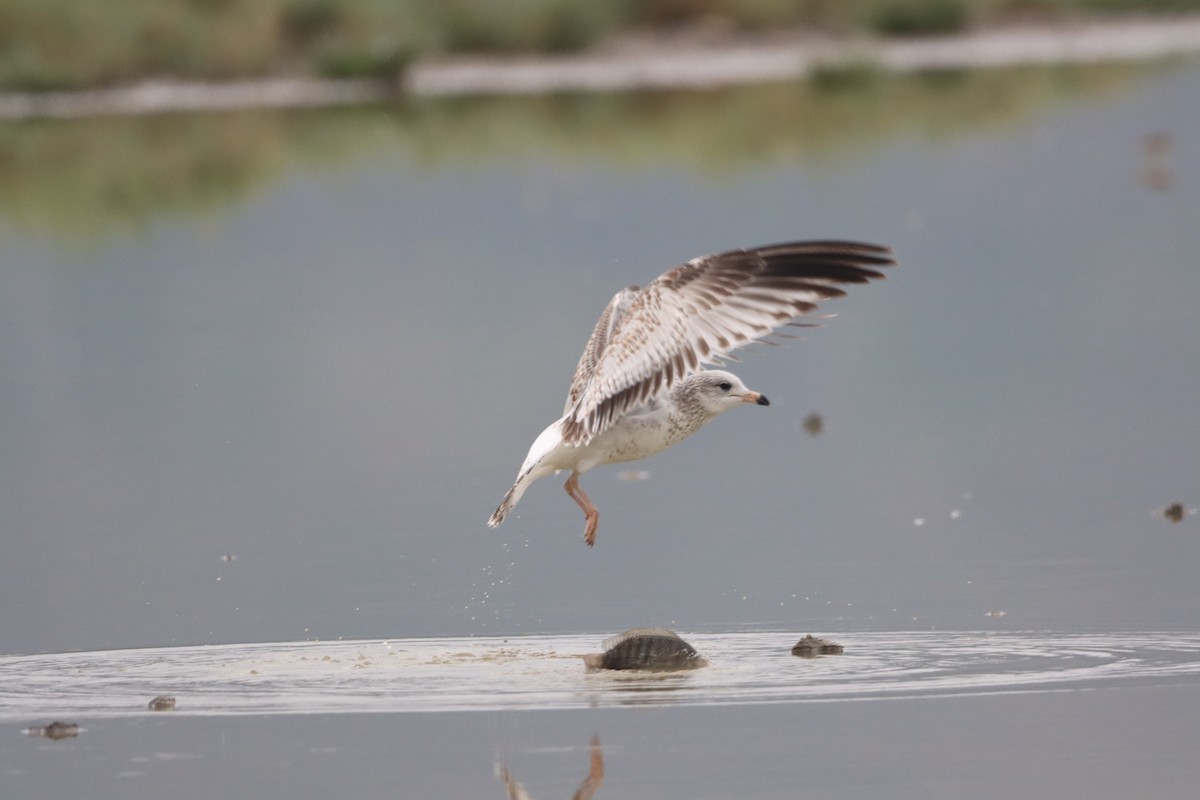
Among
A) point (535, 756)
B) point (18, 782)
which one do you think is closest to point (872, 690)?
point (535, 756)

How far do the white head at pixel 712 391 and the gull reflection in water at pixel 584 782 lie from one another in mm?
2352

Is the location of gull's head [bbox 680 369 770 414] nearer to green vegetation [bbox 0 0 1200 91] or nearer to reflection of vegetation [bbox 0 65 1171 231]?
reflection of vegetation [bbox 0 65 1171 231]

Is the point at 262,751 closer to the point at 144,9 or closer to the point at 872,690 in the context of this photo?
the point at 872,690

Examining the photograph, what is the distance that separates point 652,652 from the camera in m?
9.30

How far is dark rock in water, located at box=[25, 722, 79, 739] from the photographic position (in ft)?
28.1

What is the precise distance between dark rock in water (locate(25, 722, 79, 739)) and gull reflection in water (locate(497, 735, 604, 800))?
1527 mm

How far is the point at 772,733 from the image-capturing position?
8.22 m

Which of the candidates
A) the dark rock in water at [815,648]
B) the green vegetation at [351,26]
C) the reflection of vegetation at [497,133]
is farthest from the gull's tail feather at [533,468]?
the green vegetation at [351,26]

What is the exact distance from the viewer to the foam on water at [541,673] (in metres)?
8.85

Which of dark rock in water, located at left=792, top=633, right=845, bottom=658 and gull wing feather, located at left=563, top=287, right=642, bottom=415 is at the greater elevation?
gull wing feather, located at left=563, top=287, right=642, bottom=415

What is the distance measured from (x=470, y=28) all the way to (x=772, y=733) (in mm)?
Answer: 28060

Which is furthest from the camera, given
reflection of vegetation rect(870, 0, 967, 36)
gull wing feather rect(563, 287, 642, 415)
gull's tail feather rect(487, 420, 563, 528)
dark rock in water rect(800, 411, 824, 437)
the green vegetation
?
reflection of vegetation rect(870, 0, 967, 36)

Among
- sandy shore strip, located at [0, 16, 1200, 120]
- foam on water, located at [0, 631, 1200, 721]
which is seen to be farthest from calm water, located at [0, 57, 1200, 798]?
sandy shore strip, located at [0, 16, 1200, 120]

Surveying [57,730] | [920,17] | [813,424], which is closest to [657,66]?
[920,17]
